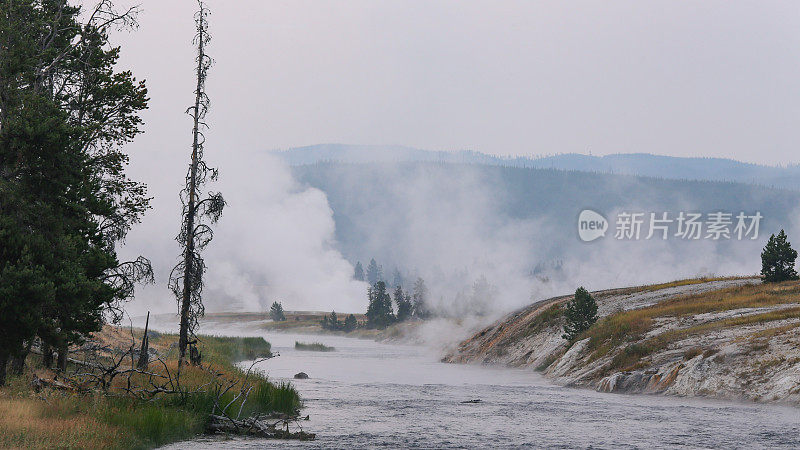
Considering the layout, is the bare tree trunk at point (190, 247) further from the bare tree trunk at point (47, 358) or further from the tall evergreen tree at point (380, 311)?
the tall evergreen tree at point (380, 311)

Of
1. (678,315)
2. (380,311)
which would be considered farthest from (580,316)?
(380,311)

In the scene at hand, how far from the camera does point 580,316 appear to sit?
200ft

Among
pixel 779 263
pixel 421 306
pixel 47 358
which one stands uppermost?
pixel 779 263

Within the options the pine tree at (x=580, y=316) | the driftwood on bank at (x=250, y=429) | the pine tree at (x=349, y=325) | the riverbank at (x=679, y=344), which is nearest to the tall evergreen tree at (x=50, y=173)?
the driftwood on bank at (x=250, y=429)

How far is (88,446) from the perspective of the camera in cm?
2123

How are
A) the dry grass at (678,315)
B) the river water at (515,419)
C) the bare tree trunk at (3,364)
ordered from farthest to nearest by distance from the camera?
1. the dry grass at (678,315)
2. the bare tree trunk at (3,364)
3. the river water at (515,419)

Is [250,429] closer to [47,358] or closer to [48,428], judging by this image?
[48,428]

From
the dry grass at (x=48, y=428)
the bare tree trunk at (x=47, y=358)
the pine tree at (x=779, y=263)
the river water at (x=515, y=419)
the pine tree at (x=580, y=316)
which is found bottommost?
the river water at (x=515, y=419)

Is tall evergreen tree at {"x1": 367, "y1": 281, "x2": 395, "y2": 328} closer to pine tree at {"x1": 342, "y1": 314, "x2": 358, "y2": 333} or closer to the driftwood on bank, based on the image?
pine tree at {"x1": 342, "y1": 314, "x2": 358, "y2": 333}

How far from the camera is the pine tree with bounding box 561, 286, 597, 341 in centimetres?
6056

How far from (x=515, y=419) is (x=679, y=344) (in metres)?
18.8

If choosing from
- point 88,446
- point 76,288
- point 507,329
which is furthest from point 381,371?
point 88,446

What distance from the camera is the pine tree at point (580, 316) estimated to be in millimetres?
60562

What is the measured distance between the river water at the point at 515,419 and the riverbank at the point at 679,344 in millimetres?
2071
